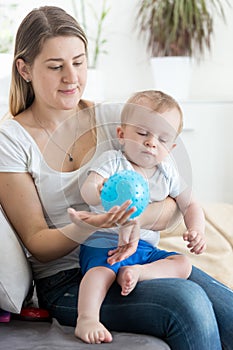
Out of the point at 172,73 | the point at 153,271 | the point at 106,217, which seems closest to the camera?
the point at 106,217

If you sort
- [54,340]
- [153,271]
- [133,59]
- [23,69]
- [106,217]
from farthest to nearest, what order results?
[133,59] → [23,69] → [153,271] → [54,340] → [106,217]

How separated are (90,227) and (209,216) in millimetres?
1362

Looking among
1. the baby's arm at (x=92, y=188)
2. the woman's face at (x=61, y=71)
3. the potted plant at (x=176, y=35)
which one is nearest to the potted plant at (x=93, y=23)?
the potted plant at (x=176, y=35)

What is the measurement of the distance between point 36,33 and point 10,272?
22.3 inches

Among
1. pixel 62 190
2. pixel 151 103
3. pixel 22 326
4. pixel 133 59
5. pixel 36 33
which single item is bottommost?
pixel 22 326

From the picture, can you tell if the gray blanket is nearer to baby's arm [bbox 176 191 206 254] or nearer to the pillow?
the pillow

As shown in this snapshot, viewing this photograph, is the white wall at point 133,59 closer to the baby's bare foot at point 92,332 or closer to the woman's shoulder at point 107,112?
the woman's shoulder at point 107,112

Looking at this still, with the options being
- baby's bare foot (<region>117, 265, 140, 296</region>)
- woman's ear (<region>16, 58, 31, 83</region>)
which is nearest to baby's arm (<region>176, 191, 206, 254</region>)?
baby's bare foot (<region>117, 265, 140, 296</region>)

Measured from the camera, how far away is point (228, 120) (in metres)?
3.67

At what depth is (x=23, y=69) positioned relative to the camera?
176 centimetres

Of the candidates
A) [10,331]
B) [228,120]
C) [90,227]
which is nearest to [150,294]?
[90,227]

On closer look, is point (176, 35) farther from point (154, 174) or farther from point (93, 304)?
point (93, 304)

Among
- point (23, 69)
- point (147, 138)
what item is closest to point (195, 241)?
point (147, 138)

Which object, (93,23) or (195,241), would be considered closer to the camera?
(195,241)
